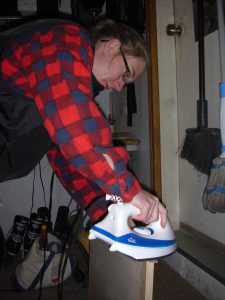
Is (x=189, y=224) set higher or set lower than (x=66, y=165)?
lower

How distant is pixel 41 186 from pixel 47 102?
56.2 inches

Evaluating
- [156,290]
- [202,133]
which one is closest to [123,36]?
[202,133]

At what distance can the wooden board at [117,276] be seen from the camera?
2.09 feet

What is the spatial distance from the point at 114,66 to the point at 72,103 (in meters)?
0.32

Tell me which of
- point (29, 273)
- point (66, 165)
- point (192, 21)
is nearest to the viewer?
point (66, 165)

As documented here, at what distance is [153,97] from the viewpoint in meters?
1.24

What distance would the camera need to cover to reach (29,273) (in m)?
1.36

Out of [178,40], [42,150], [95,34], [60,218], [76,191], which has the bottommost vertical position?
[60,218]

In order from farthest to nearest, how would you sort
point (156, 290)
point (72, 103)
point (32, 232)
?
point (32, 232)
point (156, 290)
point (72, 103)

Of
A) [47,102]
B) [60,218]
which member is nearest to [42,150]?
[47,102]

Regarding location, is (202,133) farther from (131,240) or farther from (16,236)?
(16,236)

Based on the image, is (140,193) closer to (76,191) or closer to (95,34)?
(76,191)

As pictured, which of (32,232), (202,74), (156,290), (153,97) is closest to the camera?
(202,74)

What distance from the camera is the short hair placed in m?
0.81
